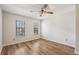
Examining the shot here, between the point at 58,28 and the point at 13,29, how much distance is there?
2.33 feet

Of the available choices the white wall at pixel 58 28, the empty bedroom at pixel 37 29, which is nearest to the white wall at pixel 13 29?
the empty bedroom at pixel 37 29

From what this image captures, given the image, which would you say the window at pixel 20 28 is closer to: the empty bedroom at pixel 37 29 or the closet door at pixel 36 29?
the empty bedroom at pixel 37 29

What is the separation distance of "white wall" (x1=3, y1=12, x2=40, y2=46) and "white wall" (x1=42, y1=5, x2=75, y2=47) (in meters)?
0.18

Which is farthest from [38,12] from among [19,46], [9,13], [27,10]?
[19,46]

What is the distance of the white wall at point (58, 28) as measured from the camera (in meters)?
1.04

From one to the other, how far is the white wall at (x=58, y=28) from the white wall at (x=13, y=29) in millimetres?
175

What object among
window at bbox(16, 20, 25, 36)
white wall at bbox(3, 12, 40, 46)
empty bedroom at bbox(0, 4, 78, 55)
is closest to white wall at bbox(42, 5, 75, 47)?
empty bedroom at bbox(0, 4, 78, 55)

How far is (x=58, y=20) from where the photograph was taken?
44.4 inches

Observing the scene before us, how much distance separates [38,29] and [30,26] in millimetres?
137

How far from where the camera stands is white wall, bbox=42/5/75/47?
1038 mm

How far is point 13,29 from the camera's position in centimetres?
97

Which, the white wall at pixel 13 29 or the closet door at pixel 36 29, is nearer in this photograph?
the white wall at pixel 13 29

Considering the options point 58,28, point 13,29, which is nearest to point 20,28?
point 13,29
